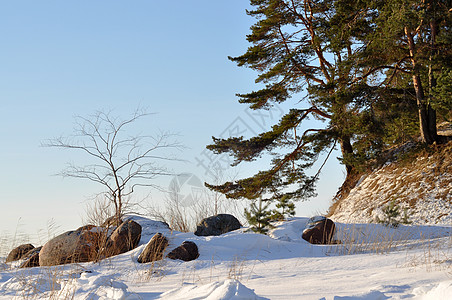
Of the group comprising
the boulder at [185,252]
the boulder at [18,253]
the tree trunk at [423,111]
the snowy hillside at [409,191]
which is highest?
the tree trunk at [423,111]

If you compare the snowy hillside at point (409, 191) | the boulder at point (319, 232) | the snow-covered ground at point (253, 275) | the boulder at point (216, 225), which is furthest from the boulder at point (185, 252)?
the snowy hillside at point (409, 191)

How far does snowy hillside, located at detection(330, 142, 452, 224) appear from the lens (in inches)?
409

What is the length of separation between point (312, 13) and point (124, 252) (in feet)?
36.4

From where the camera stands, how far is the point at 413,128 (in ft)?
43.9

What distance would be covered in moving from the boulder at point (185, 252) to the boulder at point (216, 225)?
9.38 feet

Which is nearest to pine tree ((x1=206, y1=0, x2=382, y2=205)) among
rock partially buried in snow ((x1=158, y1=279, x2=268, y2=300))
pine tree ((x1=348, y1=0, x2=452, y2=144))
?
pine tree ((x1=348, y1=0, x2=452, y2=144))

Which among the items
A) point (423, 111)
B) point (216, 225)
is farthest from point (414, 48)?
point (216, 225)

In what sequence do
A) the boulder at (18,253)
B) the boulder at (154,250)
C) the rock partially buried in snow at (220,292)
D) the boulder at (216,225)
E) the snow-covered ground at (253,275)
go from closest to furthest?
the rock partially buried in snow at (220,292) → the snow-covered ground at (253,275) → the boulder at (154,250) → the boulder at (18,253) → the boulder at (216,225)

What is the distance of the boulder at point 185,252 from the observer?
253 inches

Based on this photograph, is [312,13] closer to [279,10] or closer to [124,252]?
[279,10]

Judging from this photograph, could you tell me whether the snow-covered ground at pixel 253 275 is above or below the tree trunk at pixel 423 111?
below

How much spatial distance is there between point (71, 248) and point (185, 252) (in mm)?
2551

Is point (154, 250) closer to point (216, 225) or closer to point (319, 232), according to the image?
point (216, 225)

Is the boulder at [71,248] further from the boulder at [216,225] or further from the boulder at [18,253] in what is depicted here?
the boulder at [216,225]
